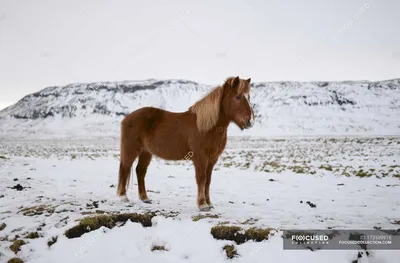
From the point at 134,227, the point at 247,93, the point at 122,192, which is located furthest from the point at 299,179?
the point at 134,227

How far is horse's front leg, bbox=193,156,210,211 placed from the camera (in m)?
5.19

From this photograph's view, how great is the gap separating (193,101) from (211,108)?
450 ft

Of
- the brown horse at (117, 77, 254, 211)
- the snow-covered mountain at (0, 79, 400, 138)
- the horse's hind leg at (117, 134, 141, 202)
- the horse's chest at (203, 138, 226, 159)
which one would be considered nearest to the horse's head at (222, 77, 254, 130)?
the brown horse at (117, 77, 254, 211)

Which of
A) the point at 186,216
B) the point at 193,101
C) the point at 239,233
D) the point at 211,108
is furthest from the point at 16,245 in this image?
the point at 193,101

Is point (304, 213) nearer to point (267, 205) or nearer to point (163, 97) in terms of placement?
point (267, 205)

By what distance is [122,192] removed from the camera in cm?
617

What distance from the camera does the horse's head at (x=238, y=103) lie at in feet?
16.2

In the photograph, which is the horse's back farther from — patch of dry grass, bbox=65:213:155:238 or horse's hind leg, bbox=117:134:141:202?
patch of dry grass, bbox=65:213:155:238

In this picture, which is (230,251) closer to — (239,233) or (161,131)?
(239,233)

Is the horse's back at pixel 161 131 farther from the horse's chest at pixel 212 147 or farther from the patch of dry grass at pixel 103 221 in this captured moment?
the patch of dry grass at pixel 103 221

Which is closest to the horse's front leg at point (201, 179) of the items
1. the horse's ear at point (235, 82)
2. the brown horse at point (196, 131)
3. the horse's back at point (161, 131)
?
the brown horse at point (196, 131)

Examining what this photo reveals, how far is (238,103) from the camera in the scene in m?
5.03

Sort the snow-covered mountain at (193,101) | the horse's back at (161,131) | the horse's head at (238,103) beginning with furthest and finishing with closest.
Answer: the snow-covered mountain at (193,101), the horse's back at (161,131), the horse's head at (238,103)

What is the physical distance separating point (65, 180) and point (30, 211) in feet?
15.1
